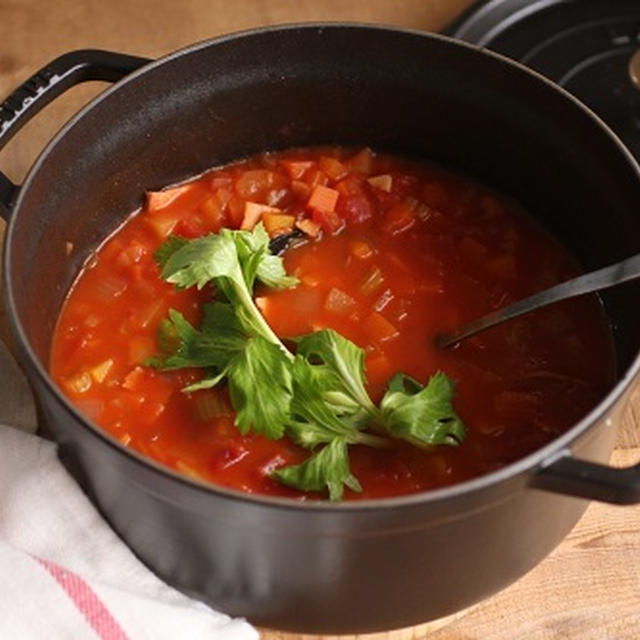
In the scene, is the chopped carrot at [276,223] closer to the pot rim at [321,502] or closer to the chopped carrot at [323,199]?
the chopped carrot at [323,199]

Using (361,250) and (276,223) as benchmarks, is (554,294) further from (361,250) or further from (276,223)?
(276,223)

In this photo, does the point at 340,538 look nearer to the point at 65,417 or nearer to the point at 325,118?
the point at 65,417

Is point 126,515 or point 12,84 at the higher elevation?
point 12,84

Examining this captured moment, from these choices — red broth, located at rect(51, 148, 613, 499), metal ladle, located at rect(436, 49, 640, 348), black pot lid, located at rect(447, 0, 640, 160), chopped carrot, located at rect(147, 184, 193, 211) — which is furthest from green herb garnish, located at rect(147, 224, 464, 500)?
black pot lid, located at rect(447, 0, 640, 160)

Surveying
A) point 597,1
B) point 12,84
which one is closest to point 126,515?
point 12,84

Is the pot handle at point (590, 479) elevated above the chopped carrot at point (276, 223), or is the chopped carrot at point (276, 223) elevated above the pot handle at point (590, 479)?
the chopped carrot at point (276, 223)

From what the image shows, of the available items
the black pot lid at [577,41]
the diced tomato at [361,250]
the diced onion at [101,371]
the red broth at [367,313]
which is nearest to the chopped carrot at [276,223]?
the red broth at [367,313]

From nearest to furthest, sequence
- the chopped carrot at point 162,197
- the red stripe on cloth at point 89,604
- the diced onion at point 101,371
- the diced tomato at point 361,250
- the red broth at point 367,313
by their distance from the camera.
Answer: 1. the red stripe on cloth at point 89,604
2. the red broth at point 367,313
3. the diced onion at point 101,371
4. the diced tomato at point 361,250
5. the chopped carrot at point 162,197

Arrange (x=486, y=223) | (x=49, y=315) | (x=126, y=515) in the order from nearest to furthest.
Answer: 1. (x=126, y=515)
2. (x=49, y=315)
3. (x=486, y=223)
